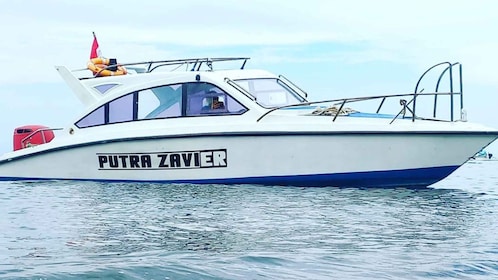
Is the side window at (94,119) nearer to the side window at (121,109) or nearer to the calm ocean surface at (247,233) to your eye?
the side window at (121,109)

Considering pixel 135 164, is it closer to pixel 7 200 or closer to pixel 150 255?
pixel 7 200

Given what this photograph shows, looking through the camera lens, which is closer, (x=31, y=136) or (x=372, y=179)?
(x=372, y=179)

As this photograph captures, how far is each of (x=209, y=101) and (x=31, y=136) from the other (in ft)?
12.1

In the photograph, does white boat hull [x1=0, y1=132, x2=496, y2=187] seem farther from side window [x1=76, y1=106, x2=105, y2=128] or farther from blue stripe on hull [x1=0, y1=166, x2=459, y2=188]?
side window [x1=76, y1=106, x2=105, y2=128]

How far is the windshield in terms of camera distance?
38.0ft

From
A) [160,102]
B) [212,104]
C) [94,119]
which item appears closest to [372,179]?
[212,104]

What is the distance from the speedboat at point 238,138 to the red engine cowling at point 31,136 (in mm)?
541

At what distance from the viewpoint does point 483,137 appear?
10094mm

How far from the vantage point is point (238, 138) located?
10719 mm

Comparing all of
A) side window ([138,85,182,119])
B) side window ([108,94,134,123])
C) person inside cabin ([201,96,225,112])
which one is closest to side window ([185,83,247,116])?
person inside cabin ([201,96,225,112])

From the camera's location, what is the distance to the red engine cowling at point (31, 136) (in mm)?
13352

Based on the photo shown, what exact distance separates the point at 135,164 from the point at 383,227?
554cm

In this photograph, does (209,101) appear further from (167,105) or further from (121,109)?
(121,109)

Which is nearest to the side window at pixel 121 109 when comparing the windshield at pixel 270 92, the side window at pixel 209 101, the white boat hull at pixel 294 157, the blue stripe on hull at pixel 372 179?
the white boat hull at pixel 294 157
